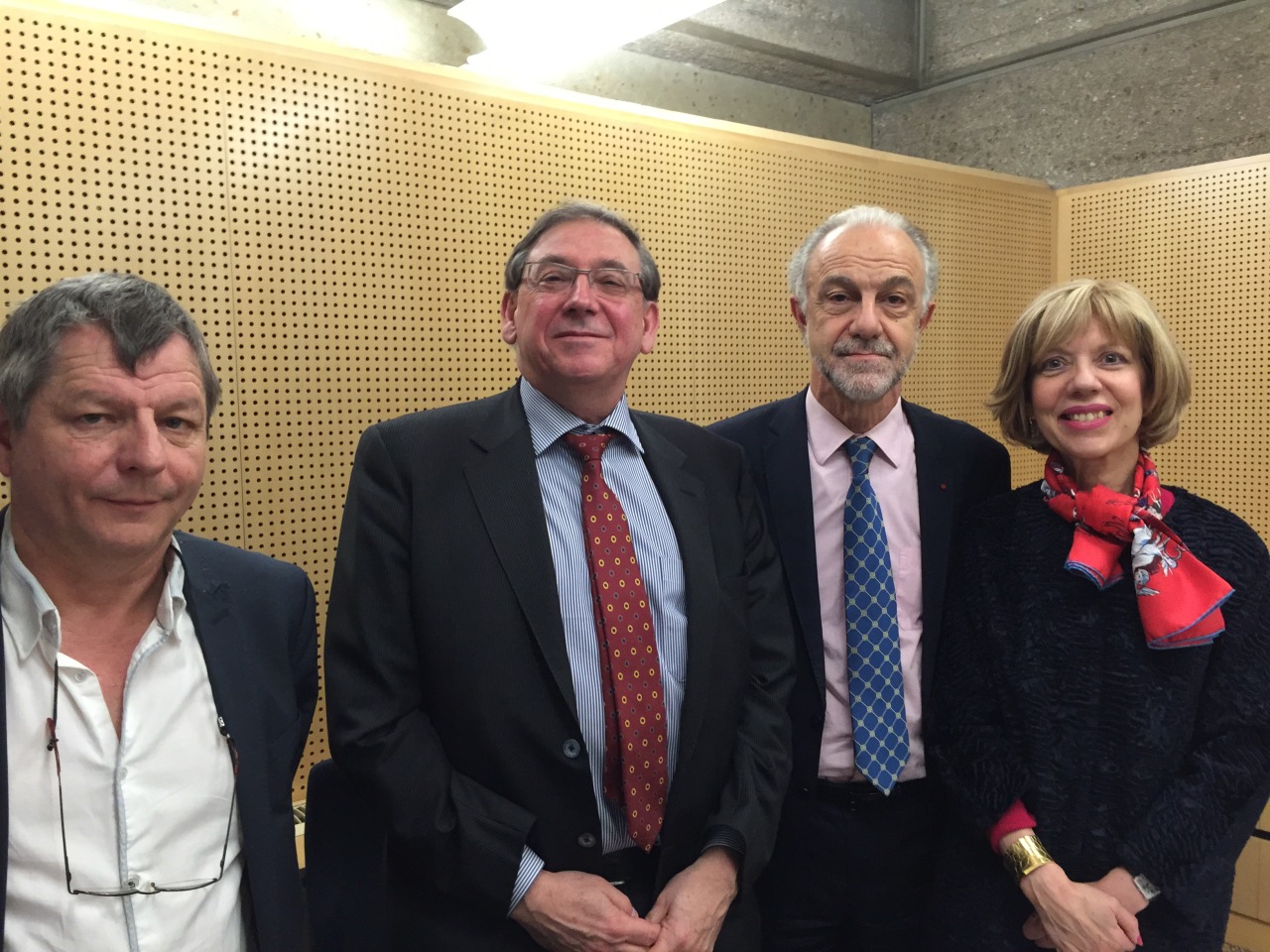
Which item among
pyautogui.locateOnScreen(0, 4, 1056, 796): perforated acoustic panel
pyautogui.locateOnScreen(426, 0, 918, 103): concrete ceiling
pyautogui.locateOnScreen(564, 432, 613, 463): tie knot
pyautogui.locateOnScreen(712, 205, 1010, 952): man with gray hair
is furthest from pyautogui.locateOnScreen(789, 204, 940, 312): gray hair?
pyautogui.locateOnScreen(426, 0, 918, 103): concrete ceiling

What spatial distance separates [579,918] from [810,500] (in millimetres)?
1001

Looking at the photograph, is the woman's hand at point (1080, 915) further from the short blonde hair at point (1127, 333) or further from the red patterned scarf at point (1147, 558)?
the short blonde hair at point (1127, 333)

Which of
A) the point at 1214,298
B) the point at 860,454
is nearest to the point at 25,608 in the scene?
the point at 860,454

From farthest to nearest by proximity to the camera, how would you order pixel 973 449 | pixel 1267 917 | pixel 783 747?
pixel 1267 917 → pixel 973 449 → pixel 783 747

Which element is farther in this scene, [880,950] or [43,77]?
[43,77]

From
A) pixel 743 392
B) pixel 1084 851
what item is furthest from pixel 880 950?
pixel 743 392

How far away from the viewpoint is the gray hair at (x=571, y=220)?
183 centimetres

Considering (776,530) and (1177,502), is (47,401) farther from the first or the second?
(1177,502)

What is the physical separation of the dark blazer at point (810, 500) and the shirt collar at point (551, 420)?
44 cm

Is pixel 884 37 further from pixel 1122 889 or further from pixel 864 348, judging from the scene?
pixel 1122 889

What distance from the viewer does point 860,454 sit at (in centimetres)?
211

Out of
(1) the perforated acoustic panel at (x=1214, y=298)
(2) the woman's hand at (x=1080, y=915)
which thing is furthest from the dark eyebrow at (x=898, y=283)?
(1) the perforated acoustic panel at (x=1214, y=298)

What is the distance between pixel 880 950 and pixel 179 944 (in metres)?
1.40

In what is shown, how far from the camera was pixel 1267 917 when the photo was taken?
132 inches
